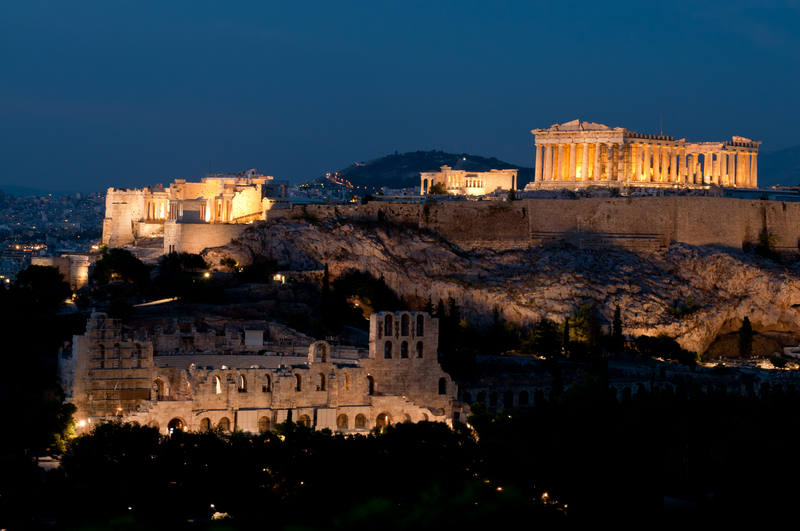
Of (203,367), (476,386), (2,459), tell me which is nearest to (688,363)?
(476,386)

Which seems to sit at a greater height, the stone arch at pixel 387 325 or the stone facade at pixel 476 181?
the stone facade at pixel 476 181

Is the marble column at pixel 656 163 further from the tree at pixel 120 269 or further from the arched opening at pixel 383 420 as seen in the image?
the arched opening at pixel 383 420

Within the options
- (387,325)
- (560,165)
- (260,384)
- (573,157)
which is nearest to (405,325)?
(387,325)

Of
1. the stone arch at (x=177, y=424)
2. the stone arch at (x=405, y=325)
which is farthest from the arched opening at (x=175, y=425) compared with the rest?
the stone arch at (x=405, y=325)

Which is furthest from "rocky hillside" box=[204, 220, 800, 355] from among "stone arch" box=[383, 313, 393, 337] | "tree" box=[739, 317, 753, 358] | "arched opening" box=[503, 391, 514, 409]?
"stone arch" box=[383, 313, 393, 337]

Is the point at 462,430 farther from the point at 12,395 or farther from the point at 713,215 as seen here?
the point at 713,215

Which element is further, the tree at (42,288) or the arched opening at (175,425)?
the tree at (42,288)
